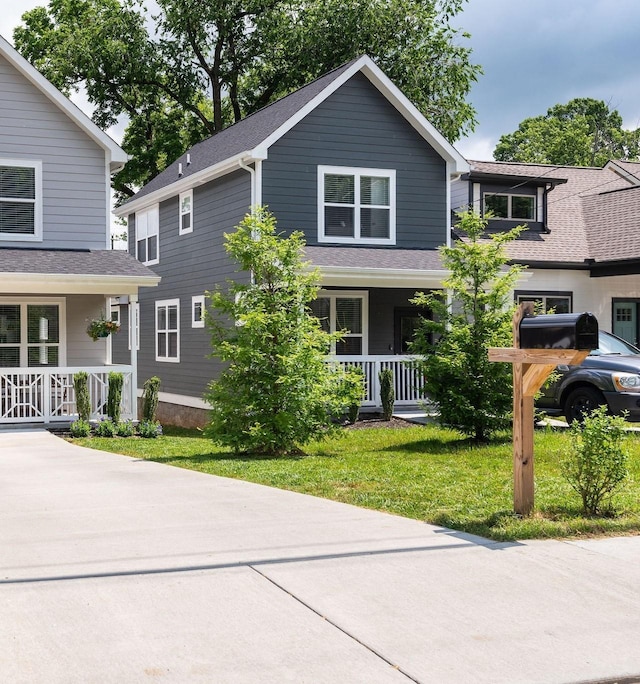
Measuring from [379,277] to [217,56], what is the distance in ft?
66.6

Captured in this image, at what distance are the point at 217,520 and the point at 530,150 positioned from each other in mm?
57699

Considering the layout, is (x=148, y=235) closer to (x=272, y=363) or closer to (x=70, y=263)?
(x=70, y=263)

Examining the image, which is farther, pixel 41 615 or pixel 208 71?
pixel 208 71

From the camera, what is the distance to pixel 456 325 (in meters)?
13.8

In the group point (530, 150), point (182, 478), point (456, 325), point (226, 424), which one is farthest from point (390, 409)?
point (530, 150)

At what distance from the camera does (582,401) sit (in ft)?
49.9

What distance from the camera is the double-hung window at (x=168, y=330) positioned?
2403 cm

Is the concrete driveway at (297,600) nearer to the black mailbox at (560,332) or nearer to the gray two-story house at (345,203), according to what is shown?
the black mailbox at (560,332)

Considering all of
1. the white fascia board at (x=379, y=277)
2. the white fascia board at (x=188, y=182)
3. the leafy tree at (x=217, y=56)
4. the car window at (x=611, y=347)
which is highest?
the leafy tree at (x=217, y=56)

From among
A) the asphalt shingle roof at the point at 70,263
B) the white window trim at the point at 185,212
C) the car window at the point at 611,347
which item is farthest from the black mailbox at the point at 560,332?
the white window trim at the point at 185,212

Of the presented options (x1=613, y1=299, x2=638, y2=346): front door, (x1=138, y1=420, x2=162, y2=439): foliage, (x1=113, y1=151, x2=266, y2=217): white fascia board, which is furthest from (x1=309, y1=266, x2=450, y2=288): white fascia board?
(x1=613, y1=299, x2=638, y2=346): front door

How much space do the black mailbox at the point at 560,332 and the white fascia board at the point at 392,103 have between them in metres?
12.6

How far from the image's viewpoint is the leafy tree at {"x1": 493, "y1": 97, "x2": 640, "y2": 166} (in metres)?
60.3

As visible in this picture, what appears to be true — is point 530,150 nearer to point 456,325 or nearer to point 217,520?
point 456,325
